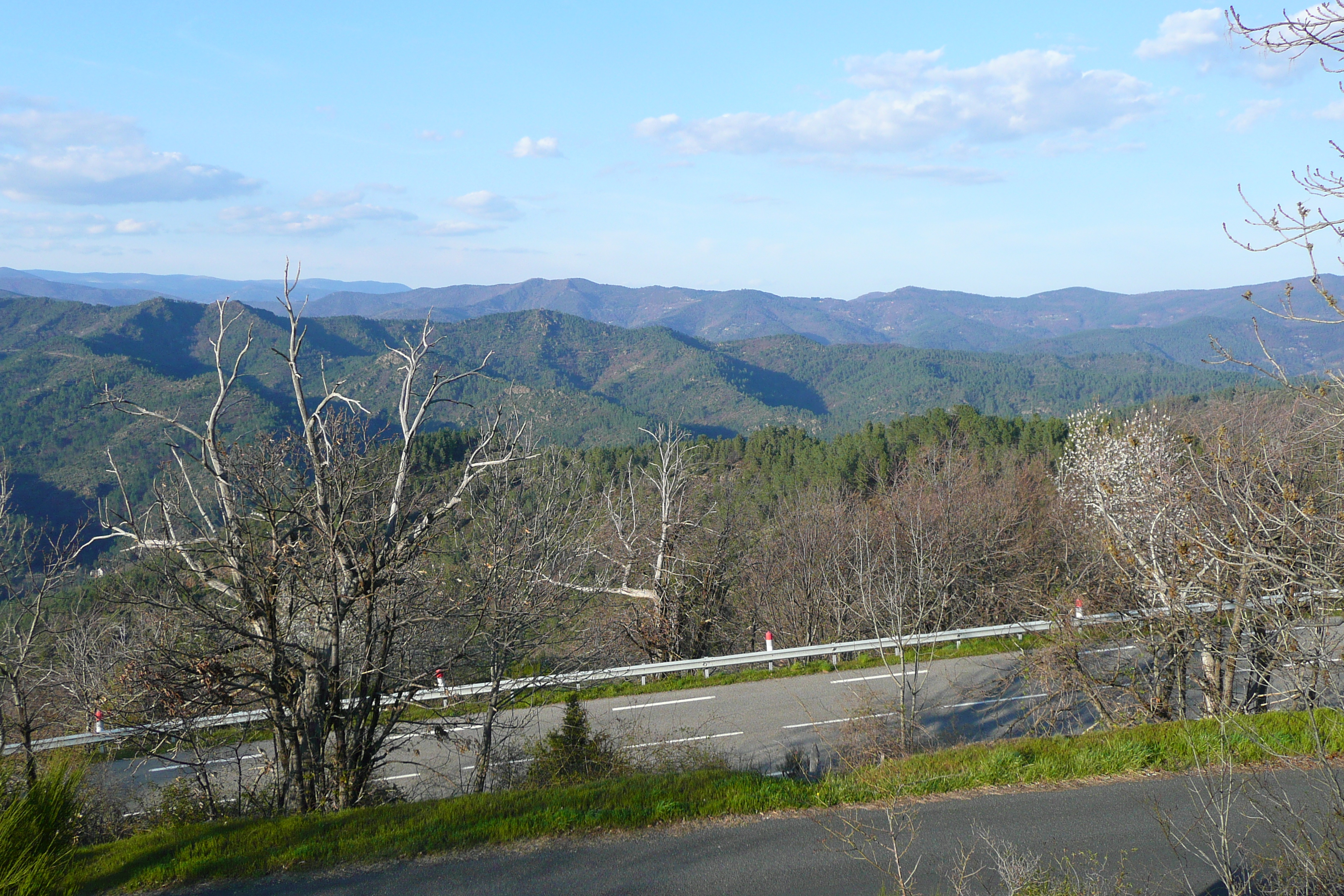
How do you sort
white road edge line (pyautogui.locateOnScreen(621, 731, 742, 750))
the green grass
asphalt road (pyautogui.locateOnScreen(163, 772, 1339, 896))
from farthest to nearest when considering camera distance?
white road edge line (pyautogui.locateOnScreen(621, 731, 742, 750)) → the green grass → asphalt road (pyautogui.locateOnScreen(163, 772, 1339, 896))

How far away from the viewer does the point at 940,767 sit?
7.08 m

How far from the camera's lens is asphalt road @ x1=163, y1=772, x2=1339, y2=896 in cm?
532

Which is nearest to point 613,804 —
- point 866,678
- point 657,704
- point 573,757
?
point 573,757

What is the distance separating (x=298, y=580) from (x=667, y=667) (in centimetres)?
856

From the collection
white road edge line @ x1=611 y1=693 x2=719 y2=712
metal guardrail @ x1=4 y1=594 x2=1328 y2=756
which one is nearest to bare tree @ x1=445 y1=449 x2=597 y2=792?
metal guardrail @ x1=4 y1=594 x2=1328 y2=756

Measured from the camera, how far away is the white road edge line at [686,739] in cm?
1148

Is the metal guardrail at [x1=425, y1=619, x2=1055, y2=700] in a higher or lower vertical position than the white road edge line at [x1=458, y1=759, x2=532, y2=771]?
higher

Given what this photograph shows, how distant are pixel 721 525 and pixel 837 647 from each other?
12116 millimetres

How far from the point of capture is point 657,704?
1412 cm

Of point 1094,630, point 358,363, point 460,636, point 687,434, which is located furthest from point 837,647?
point 358,363

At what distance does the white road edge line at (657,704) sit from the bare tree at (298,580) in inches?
239

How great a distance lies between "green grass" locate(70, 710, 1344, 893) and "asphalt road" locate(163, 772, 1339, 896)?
196mm

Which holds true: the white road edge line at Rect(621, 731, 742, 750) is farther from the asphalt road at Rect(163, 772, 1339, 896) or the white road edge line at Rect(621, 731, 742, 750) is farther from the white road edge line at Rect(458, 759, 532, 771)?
the asphalt road at Rect(163, 772, 1339, 896)

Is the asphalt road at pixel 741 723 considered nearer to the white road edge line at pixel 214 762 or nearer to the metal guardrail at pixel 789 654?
the white road edge line at pixel 214 762
